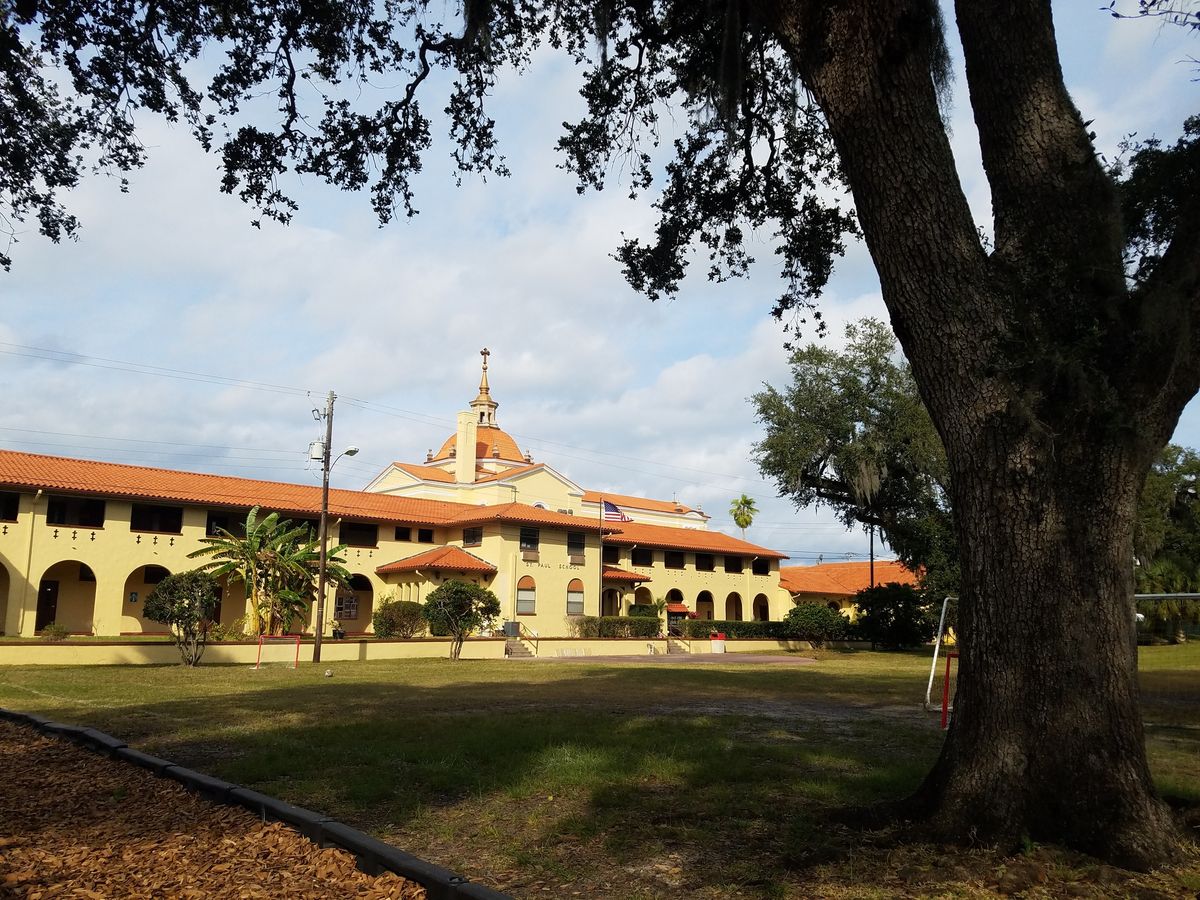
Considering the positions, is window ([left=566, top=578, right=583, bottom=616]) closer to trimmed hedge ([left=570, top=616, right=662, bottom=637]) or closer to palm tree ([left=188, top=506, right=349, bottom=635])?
trimmed hedge ([left=570, top=616, right=662, bottom=637])

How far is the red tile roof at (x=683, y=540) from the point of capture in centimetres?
5259

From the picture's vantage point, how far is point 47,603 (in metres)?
36.6

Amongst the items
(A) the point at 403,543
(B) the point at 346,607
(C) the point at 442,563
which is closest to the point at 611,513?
(C) the point at 442,563

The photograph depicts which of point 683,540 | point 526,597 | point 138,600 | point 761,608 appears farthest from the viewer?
point 761,608

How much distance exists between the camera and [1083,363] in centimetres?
530

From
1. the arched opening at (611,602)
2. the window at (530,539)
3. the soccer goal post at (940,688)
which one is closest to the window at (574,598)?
the window at (530,539)

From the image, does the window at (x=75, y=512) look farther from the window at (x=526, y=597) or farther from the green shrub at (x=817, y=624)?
the green shrub at (x=817, y=624)

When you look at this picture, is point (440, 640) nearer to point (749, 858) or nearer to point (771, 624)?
point (771, 624)

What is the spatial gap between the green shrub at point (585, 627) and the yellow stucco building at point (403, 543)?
37 centimetres

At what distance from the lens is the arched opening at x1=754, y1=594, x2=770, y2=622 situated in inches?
2404

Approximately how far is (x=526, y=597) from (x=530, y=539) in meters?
2.87

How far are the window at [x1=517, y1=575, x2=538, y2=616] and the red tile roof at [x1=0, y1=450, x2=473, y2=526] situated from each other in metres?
5.21

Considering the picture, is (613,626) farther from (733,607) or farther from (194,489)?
Answer: (194,489)

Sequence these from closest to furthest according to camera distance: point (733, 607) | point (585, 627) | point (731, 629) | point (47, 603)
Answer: point (47, 603) < point (585, 627) < point (731, 629) < point (733, 607)
